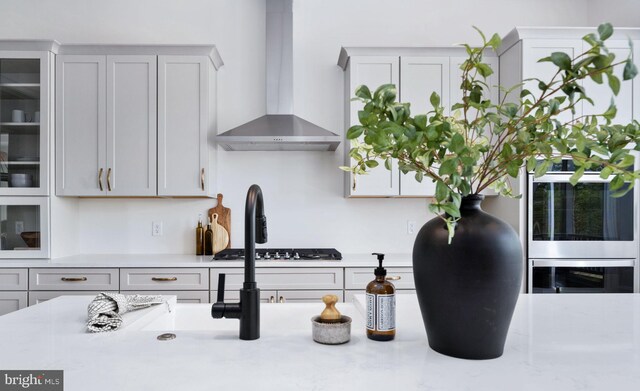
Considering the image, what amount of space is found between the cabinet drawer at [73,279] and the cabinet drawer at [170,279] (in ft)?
0.25

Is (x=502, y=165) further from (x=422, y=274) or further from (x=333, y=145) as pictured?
(x=333, y=145)

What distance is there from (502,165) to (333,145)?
229 centimetres

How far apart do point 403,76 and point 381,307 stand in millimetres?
Result: 2366

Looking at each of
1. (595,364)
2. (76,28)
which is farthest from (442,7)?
(595,364)

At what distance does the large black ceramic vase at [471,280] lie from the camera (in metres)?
0.85

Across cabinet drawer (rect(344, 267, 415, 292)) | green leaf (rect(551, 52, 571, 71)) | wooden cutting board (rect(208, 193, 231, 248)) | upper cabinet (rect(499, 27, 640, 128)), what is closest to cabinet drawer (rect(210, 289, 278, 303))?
cabinet drawer (rect(344, 267, 415, 292))

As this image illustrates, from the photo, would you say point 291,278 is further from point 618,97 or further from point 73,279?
point 618,97

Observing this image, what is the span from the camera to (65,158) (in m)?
2.92

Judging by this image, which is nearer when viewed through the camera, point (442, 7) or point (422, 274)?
point (422, 274)

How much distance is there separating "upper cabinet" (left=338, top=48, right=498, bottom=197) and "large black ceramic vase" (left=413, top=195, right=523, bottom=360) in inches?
84.1

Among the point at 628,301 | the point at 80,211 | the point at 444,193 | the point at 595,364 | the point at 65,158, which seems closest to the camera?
the point at 444,193

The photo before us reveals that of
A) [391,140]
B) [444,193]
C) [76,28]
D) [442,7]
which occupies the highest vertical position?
[442,7]

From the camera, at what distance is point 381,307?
1.00m

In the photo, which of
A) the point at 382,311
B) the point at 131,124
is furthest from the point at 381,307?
the point at 131,124
